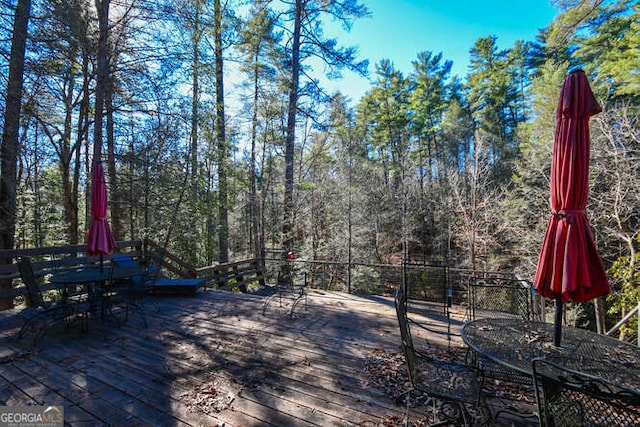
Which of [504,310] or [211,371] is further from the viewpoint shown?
[504,310]

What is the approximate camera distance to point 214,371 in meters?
2.83

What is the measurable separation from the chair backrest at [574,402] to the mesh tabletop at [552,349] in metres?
0.27

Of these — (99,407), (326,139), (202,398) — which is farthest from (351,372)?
(326,139)

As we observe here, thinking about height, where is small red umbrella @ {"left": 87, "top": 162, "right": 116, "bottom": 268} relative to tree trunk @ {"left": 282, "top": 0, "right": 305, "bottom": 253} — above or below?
below

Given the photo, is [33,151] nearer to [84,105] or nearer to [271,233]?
[84,105]

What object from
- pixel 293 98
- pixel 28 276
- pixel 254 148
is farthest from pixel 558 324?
pixel 254 148

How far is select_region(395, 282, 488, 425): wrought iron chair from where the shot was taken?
1796 mm

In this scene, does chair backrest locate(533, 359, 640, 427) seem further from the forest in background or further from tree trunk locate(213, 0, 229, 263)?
tree trunk locate(213, 0, 229, 263)

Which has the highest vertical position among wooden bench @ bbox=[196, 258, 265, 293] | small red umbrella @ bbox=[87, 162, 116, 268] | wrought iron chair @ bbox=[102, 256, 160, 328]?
small red umbrella @ bbox=[87, 162, 116, 268]

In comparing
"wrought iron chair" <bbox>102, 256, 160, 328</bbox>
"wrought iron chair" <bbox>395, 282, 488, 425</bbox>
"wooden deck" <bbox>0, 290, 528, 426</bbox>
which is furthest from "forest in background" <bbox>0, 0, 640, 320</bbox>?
"wrought iron chair" <bbox>395, 282, 488, 425</bbox>

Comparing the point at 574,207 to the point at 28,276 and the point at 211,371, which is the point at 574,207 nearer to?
the point at 211,371

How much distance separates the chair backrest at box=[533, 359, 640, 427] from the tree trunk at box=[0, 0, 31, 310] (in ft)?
24.8

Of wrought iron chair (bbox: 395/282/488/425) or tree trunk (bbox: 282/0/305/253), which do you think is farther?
tree trunk (bbox: 282/0/305/253)

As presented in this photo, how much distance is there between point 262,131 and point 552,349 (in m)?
11.4
